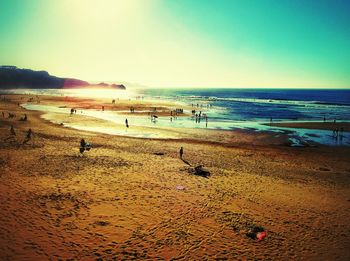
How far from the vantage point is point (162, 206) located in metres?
14.3

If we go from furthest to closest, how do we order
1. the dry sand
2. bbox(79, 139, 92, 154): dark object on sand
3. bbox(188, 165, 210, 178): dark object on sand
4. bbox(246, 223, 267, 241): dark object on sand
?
bbox(79, 139, 92, 154): dark object on sand → bbox(188, 165, 210, 178): dark object on sand → bbox(246, 223, 267, 241): dark object on sand → the dry sand

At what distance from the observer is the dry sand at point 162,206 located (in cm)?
1062

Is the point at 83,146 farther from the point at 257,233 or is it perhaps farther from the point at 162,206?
the point at 257,233

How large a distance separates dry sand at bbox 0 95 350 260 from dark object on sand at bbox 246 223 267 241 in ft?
0.70

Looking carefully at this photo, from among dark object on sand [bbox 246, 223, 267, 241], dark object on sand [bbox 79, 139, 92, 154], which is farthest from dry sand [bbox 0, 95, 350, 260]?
dark object on sand [bbox 79, 139, 92, 154]

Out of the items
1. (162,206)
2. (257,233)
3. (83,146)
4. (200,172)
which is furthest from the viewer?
(83,146)

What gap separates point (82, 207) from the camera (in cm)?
1352

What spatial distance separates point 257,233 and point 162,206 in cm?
496

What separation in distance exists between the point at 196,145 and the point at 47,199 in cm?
2004

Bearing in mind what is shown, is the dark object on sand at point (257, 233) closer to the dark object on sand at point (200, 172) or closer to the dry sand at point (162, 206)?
the dry sand at point (162, 206)

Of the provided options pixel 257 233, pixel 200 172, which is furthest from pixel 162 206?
pixel 200 172

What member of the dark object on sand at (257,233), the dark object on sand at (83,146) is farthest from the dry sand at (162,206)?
the dark object on sand at (83,146)

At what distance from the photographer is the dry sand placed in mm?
10617

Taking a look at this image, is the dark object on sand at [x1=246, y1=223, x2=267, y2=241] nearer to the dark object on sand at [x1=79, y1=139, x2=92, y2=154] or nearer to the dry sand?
the dry sand
